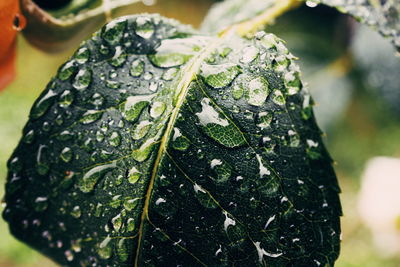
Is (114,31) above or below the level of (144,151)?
above

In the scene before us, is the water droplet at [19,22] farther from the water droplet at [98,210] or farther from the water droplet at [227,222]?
the water droplet at [227,222]

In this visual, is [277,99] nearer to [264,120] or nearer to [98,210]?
[264,120]

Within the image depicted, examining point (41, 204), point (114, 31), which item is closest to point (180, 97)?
point (114, 31)

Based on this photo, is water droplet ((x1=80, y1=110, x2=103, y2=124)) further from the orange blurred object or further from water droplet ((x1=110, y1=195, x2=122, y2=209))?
the orange blurred object

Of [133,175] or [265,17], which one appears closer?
[133,175]

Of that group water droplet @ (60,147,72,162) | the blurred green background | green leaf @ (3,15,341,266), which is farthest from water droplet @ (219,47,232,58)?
the blurred green background

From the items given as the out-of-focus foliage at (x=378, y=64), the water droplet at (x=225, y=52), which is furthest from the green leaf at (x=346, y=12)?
the out-of-focus foliage at (x=378, y=64)
